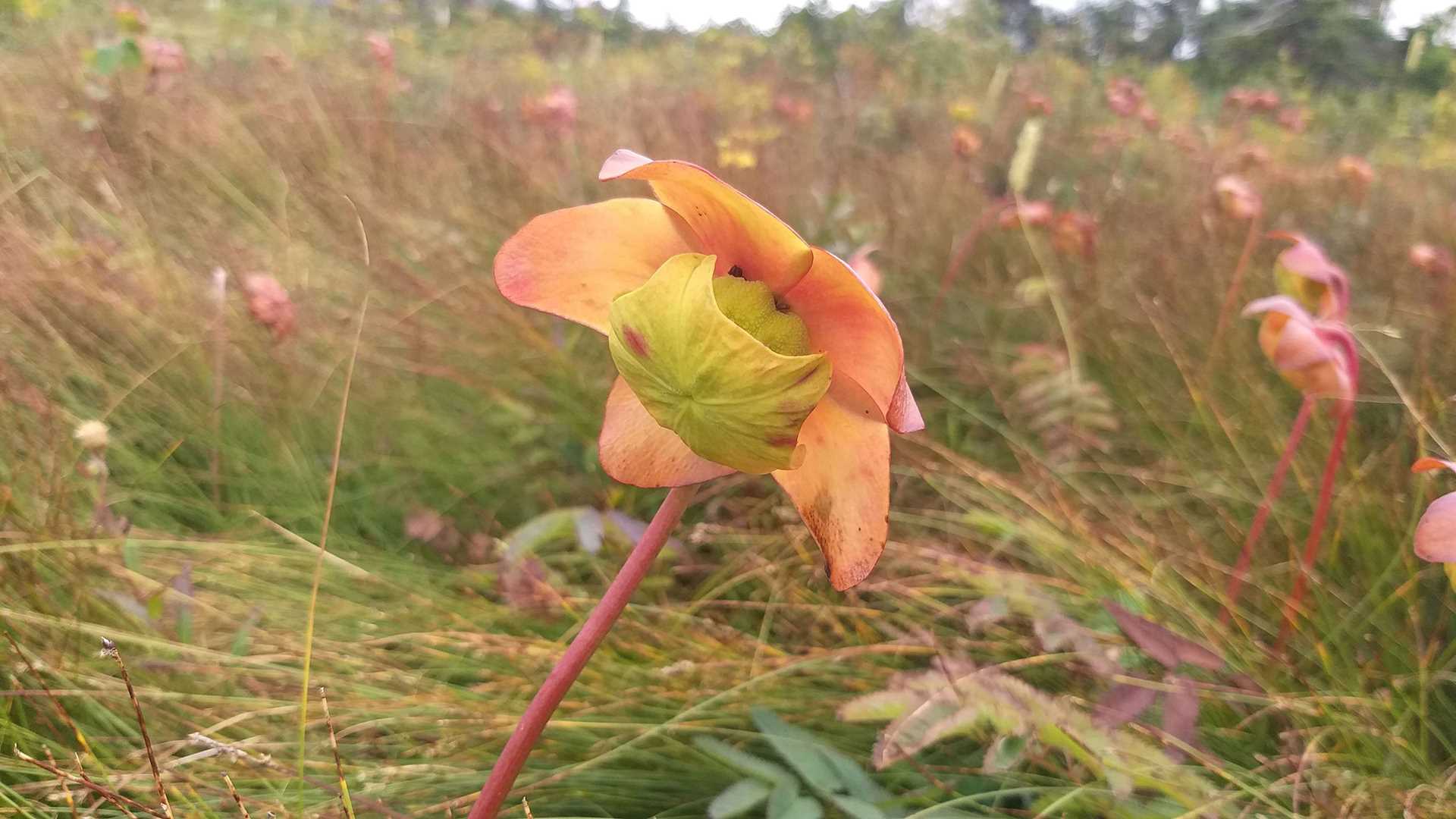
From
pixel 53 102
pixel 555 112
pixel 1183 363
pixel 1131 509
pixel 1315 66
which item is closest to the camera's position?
pixel 1131 509

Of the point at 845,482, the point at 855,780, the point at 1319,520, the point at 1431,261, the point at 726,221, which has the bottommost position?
the point at 855,780

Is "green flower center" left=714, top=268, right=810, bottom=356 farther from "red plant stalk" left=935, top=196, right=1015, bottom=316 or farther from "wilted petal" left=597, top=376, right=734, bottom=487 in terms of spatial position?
"red plant stalk" left=935, top=196, right=1015, bottom=316

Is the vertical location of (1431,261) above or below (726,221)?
below

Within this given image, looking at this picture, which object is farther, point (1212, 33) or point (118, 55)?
point (1212, 33)

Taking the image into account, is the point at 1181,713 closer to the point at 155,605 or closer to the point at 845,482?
the point at 845,482

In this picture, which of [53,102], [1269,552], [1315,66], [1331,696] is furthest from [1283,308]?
[1315,66]

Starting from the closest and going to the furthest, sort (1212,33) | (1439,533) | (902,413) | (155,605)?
(902,413), (1439,533), (155,605), (1212,33)

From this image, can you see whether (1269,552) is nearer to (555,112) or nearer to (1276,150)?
(555,112)

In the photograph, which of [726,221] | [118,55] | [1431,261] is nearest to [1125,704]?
[726,221]
